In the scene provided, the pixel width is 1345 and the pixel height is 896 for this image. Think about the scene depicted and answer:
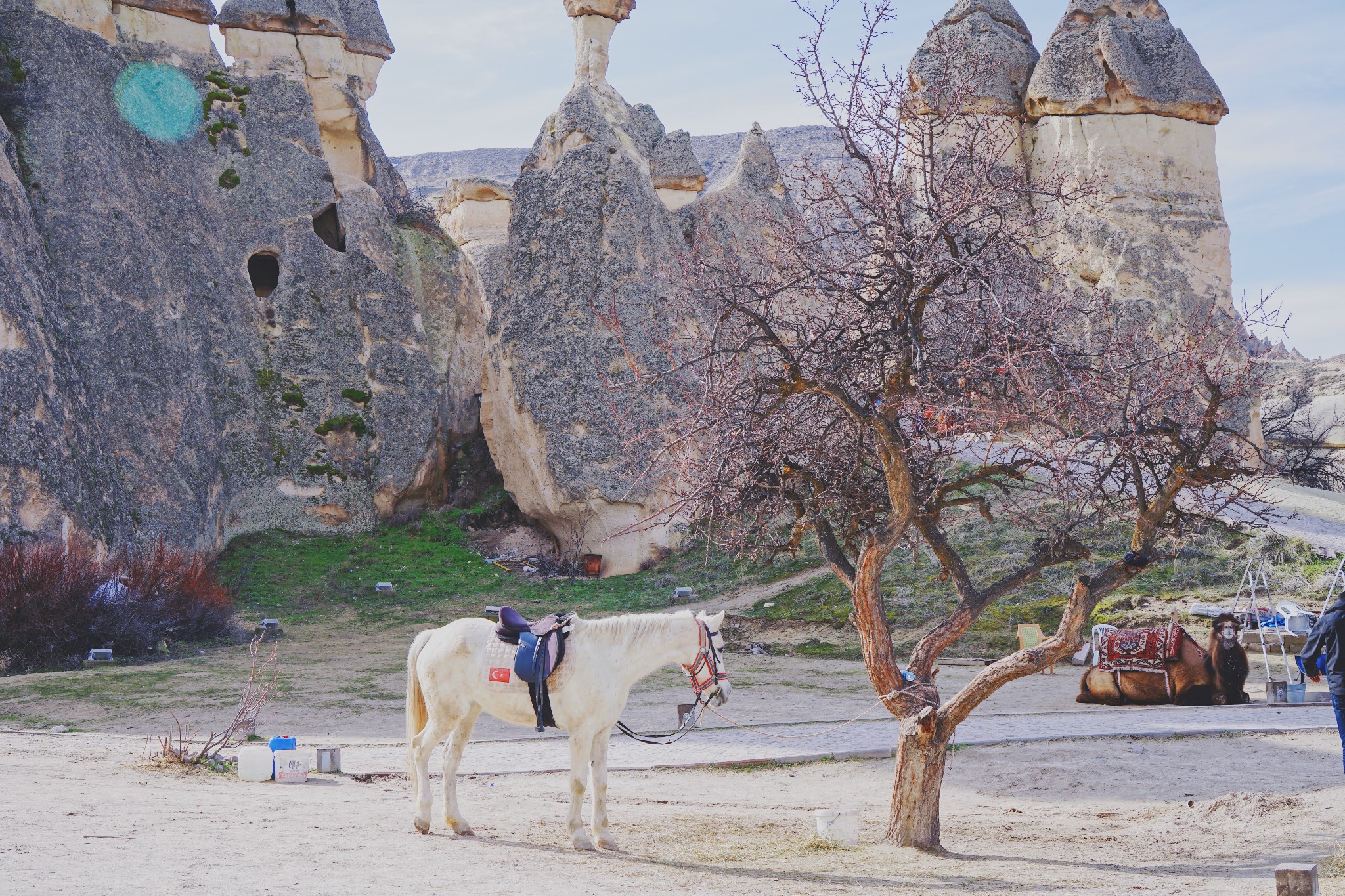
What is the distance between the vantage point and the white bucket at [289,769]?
26.2 feet

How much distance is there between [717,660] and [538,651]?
954mm

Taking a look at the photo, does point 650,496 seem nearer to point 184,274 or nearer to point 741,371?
point 184,274

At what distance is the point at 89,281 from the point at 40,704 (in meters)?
9.73

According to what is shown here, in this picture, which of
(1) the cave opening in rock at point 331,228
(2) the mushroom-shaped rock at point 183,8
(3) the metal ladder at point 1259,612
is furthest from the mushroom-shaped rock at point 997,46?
(2) the mushroom-shaped rock at point 183,8

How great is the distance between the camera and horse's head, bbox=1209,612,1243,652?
36.3 feet

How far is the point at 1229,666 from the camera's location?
11.2m

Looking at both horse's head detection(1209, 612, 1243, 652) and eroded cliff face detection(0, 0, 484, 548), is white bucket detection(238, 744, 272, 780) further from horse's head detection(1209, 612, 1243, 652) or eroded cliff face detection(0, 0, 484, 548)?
eroded cliff face detection(0, 0, 484, 548)

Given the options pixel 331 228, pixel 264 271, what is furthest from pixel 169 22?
pixel 264 271

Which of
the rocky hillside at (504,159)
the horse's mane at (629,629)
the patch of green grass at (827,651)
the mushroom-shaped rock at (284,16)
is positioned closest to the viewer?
the horse's mane at (629,629)

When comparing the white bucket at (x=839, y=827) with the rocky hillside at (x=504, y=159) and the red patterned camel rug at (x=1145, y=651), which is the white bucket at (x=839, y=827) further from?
the rocky hillside at (x=504, y=159)

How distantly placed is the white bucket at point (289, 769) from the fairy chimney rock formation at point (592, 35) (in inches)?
699

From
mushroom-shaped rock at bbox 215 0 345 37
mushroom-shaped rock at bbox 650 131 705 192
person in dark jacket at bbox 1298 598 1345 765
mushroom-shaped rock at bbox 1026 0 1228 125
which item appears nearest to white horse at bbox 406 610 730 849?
person in dark jacket at bbox 1298 598 1345 765

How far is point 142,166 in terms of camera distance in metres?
20.9

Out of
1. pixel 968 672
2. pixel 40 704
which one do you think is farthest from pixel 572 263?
pixel 40 704
